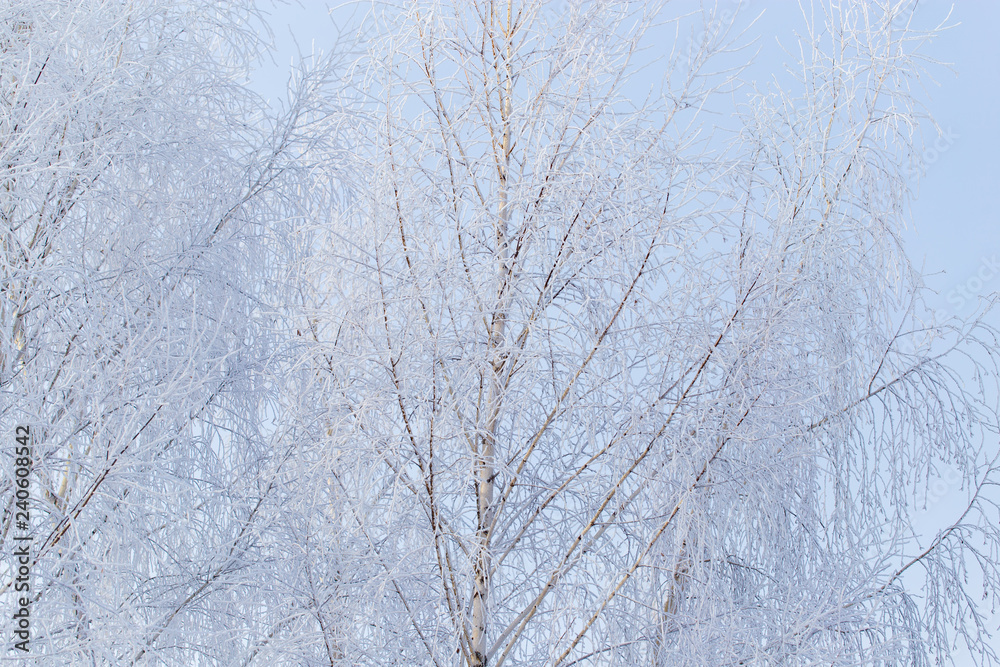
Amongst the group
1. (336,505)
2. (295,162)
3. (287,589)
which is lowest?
(287,589)

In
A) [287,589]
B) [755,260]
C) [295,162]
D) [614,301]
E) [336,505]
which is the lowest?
[287,589]

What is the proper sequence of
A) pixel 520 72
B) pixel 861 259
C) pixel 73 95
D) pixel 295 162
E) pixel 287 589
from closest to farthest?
pixel 73 95 < pixel 287 589 < pixel 520 72 < pixel 295 162 < pixel 861 259

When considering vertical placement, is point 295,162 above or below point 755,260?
above

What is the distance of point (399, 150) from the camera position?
151 inches

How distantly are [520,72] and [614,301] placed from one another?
48.7 inches


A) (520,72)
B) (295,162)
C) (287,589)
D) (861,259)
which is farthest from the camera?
(861,259)

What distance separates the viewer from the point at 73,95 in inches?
140

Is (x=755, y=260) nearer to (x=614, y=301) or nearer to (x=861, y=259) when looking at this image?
(x=614, y=301)

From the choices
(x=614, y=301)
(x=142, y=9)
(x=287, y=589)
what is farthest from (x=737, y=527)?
(x=142, y=9)

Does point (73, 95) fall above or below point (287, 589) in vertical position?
above

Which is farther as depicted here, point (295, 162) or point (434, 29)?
point (295, 162)

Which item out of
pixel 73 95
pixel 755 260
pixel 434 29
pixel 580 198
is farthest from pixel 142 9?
pixel 755 260

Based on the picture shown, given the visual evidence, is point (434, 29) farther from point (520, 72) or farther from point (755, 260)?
point (755, 260)

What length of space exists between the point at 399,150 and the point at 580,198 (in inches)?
32.8
